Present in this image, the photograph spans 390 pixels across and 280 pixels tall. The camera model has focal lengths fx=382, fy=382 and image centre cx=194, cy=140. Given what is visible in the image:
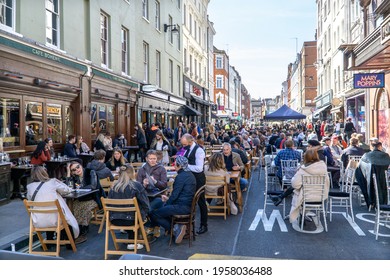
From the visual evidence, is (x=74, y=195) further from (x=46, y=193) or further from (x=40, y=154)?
(x=40, y=154)

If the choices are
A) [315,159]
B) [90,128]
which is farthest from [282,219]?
[90,128]

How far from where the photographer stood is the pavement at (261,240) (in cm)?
540

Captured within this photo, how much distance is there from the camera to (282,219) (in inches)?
290

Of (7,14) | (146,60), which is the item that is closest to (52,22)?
(7,14)

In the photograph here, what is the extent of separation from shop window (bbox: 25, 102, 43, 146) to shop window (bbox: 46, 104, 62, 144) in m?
Result: 0.43

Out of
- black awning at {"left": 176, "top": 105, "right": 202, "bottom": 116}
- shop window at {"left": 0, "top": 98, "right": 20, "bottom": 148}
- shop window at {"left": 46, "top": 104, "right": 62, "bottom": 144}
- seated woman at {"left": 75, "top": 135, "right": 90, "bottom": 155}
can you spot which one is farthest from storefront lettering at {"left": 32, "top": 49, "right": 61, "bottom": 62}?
black awning at {"left": 176, "top": 105, "right": 202, "bottom": 116}

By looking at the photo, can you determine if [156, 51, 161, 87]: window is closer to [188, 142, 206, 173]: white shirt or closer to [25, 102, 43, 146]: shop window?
[25, 102, 43, 146]: shop window

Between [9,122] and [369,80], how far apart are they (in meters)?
12.0

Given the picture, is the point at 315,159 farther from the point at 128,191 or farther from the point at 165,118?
the point at 165,118

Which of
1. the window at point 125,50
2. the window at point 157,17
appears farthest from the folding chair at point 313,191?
the window at point 157,17

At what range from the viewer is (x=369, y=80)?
13977 mm

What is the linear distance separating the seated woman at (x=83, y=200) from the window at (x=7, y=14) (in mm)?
4918

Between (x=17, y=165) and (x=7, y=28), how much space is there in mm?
3354

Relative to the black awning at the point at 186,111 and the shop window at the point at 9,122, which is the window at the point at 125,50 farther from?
the black awning at the point at 186,111
